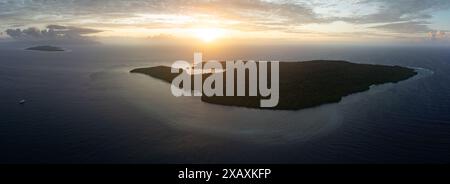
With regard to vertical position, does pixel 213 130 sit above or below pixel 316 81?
below

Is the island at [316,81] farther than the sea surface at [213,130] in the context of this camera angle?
Yes

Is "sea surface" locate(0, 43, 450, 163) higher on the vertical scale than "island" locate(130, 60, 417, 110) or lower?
lower

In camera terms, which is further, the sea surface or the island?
the island

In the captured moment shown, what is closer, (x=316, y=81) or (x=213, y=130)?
(x=213, y=130)

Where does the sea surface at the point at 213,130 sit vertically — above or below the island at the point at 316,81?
below
